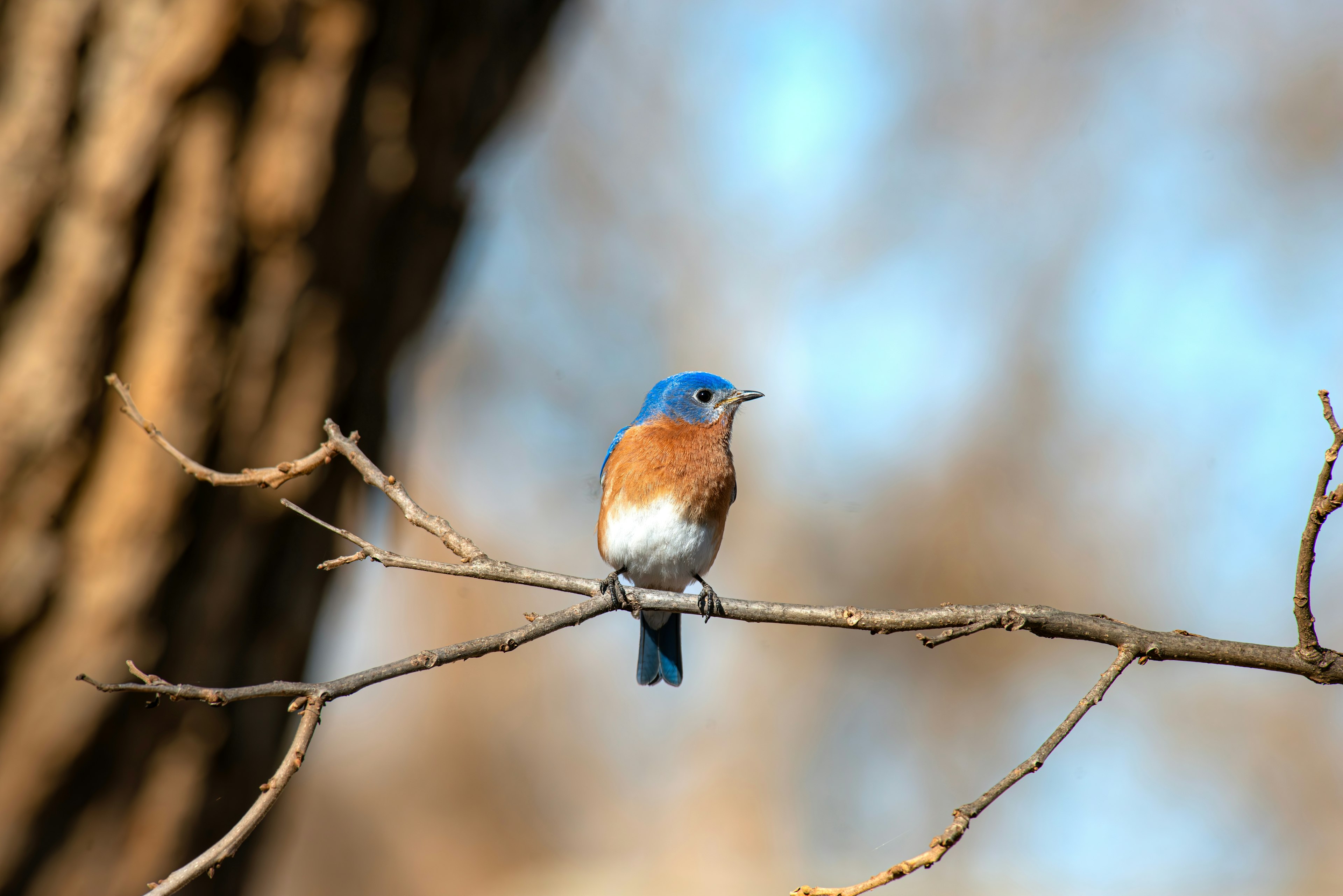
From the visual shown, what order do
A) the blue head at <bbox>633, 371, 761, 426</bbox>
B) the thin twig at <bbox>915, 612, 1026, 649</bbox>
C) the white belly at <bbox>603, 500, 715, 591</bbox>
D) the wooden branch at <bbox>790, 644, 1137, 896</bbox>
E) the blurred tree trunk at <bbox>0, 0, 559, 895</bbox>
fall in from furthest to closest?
1. the blue head at <bbox>633, 371, 761, 426</bbox>
2. the white belly at <bbox>603, 500, 715, 591</bbox>
3. the blurred tree trunk at <bbox>0, 0, 559, 895</bbox>
4. the thin twig at <bbox>915, 612, 1026, 649</bbox>
5. the wooden branch at <bbox>790, 644, 1137, 896</bbox>

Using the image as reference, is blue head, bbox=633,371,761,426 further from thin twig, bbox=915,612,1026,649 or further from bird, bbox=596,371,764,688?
thin twig, bbox=915,612,1026,649

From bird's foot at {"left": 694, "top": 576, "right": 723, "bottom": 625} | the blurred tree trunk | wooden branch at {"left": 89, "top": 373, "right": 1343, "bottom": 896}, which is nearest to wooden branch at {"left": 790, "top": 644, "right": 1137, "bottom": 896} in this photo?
wooden branch at {"left": 89, "top": 373, "right": 1343, "bottom": 896}

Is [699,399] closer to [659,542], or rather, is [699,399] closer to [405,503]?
[659,542]

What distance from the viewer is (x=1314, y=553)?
184 cm

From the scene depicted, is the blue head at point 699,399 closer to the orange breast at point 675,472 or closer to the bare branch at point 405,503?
the orange breast at point 675,472

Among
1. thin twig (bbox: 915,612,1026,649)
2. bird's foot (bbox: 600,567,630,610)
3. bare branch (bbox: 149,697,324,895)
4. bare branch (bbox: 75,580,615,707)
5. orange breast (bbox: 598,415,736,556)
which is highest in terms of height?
orange breast (bbox: 598,415,736,556)

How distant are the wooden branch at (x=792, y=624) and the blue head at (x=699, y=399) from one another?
1907mm

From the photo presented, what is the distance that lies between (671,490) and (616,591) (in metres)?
1.51

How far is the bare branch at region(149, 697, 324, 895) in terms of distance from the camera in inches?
62.6

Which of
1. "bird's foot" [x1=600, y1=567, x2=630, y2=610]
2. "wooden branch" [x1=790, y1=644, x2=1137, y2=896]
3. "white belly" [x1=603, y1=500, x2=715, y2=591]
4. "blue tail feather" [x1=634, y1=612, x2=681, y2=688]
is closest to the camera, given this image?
"wooden branch" [x1=790, y1=644, x2=1137, y2=896]

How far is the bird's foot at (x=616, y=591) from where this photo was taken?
7.39ft

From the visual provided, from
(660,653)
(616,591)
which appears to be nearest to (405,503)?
(616,591)

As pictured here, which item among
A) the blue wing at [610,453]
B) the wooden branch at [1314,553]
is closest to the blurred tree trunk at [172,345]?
the blue wing at [610,453]

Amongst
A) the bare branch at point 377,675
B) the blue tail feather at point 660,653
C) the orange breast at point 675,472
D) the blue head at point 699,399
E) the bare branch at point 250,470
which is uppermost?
the blue head at point 699,399
